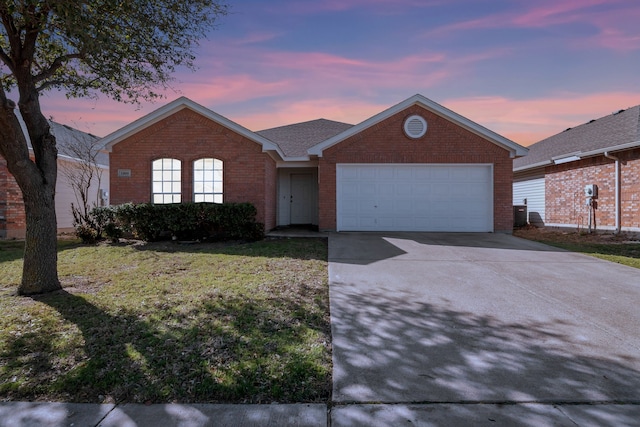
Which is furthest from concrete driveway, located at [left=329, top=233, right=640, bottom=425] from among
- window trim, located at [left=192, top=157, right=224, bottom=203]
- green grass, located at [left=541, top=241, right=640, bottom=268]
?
window trim, located at [left=192, top=157, right=224, bottom=203]

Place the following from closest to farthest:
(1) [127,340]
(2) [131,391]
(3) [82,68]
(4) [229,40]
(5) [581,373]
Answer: (2) [131,391] → (5) [581,373] → (1) [127,340] → (3) [82,68] → (4) [229,40]

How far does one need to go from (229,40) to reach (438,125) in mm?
8041

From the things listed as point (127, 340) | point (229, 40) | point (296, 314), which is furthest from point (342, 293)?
point (229, 40)

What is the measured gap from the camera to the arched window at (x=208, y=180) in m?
12.2

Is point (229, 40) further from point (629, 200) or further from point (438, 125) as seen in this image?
point (629, 200)

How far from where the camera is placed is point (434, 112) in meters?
12.9

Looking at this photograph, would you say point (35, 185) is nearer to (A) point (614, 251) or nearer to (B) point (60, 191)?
(B) point (60, 191)

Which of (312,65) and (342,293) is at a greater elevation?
(312,65)

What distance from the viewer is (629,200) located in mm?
12578

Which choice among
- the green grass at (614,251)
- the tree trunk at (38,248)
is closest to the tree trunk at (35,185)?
the tree trunk at (38,248)

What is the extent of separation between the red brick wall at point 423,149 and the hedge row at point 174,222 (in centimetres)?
340

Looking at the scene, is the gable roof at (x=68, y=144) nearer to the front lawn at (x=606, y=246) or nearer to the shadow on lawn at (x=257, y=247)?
the shadow on lawn at (x=257, y=247)

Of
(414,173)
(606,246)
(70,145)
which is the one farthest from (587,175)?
(70,145)

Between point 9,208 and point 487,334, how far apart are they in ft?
52.1
